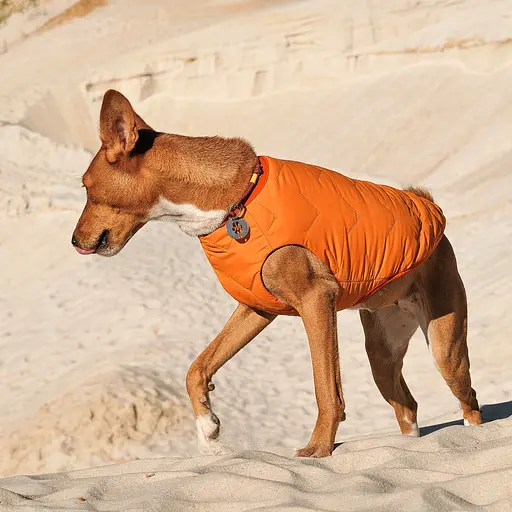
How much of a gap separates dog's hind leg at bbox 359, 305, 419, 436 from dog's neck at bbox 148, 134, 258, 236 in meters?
1.89

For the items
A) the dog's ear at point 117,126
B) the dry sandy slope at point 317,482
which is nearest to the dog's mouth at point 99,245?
the dog's ear at point 117,126

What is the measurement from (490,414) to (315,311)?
3.32m

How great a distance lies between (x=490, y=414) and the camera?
8539 millimetres

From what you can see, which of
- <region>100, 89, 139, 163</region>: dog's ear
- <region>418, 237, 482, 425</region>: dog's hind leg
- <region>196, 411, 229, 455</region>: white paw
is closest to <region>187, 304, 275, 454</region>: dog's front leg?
<region>196, 411, 229, 455</region>: white paw

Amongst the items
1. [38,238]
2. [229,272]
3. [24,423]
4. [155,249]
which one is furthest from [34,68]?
[229,272]

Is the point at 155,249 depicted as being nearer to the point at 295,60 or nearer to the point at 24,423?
the point at 24,423

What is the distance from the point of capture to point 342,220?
6051 mm

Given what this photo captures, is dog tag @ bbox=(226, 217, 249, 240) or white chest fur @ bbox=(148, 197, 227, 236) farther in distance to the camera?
white chest fur @ bbox=(148, 197, 227, 236)

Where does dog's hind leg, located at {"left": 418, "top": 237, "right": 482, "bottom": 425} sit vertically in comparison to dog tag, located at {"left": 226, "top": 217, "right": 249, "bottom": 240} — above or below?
below

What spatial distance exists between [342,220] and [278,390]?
19.0 feet

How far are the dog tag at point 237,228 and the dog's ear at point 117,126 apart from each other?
27.8 inches

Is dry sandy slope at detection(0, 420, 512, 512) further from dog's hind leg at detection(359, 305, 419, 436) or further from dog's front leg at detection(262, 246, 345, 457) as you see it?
dog's hind leg at detection(359, 305, 419, 436)

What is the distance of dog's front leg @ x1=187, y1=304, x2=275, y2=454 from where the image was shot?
20.7 feet

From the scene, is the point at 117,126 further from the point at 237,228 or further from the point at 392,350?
the point at 392,350
